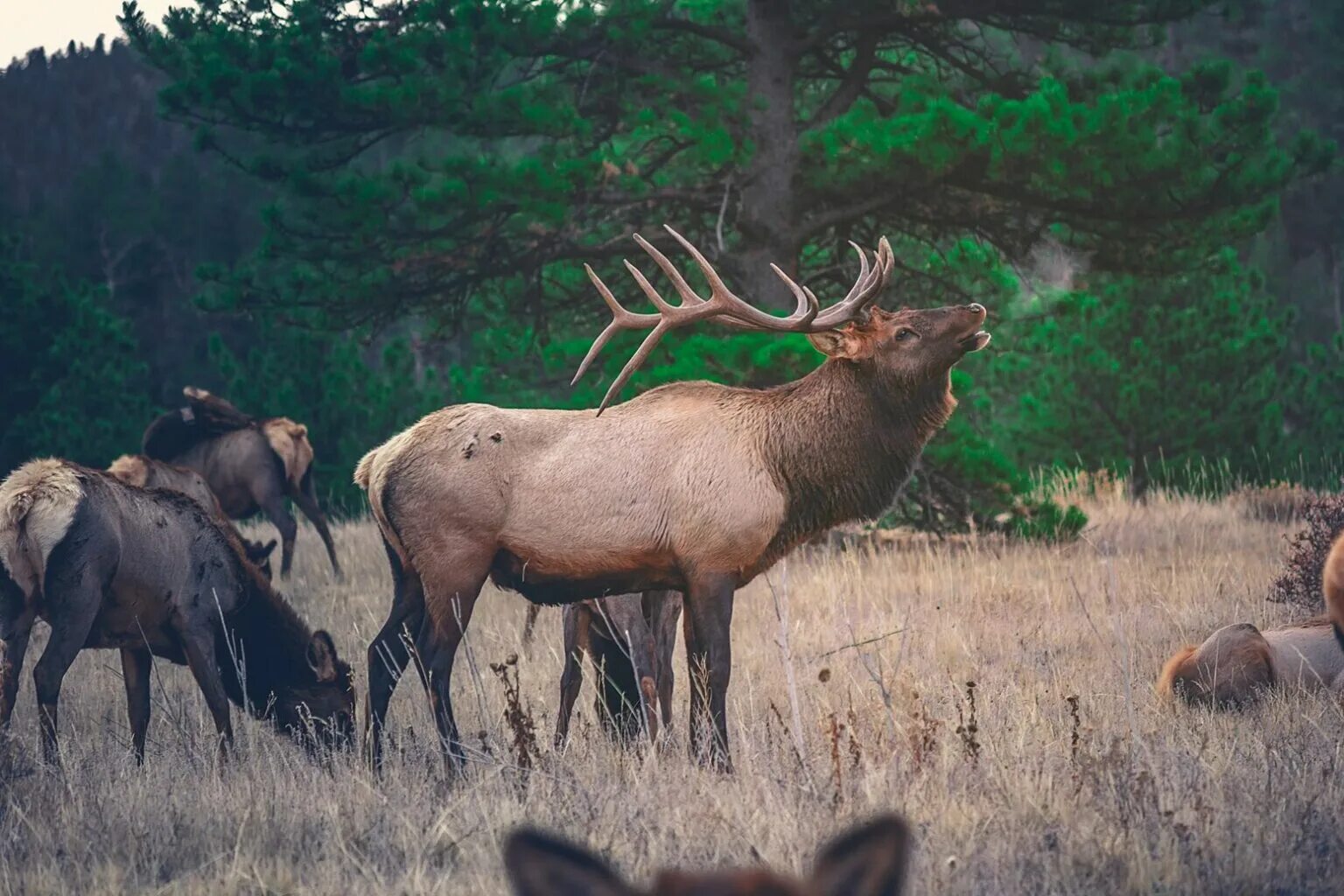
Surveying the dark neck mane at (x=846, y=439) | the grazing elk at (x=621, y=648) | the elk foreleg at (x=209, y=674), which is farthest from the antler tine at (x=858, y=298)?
the elk foreleg at (x=209, y=674)

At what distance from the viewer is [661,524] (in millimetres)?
5871

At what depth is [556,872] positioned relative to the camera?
154 centimetres

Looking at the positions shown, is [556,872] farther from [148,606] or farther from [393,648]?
[148,606]

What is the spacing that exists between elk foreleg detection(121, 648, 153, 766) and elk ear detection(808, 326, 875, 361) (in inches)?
137

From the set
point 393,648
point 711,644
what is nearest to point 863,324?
point 711,644

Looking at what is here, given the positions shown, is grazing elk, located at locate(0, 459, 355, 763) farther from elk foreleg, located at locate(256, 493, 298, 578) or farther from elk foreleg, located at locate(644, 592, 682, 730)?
elk foreleg, located at locate(256, 493, 298, 578)

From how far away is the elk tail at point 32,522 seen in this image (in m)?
6.39

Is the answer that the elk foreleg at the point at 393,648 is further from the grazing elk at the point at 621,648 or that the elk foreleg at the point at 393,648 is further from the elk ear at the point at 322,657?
the elk ear at the point at 322,657

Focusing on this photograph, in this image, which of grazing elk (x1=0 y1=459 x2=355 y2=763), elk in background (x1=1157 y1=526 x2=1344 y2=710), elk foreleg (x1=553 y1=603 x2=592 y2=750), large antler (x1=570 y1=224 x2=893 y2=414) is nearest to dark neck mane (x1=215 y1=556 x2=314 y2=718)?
grazing elk (x1=0 y1=459 x2=355 y2=763)

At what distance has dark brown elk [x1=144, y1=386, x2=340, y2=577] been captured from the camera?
1323 centimetres

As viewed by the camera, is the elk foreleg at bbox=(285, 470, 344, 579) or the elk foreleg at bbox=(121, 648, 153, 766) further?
the elk foreleg at bbox=(285, 470, 344, 579)

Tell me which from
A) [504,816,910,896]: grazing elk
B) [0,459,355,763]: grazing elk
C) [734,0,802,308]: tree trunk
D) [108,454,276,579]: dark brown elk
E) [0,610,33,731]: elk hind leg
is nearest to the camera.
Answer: [504,816,910,896]: grazing elk

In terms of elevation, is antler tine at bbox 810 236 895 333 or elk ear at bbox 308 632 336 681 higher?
antler tine at bbox 810 236 895 333

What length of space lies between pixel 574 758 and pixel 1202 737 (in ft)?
7.54
